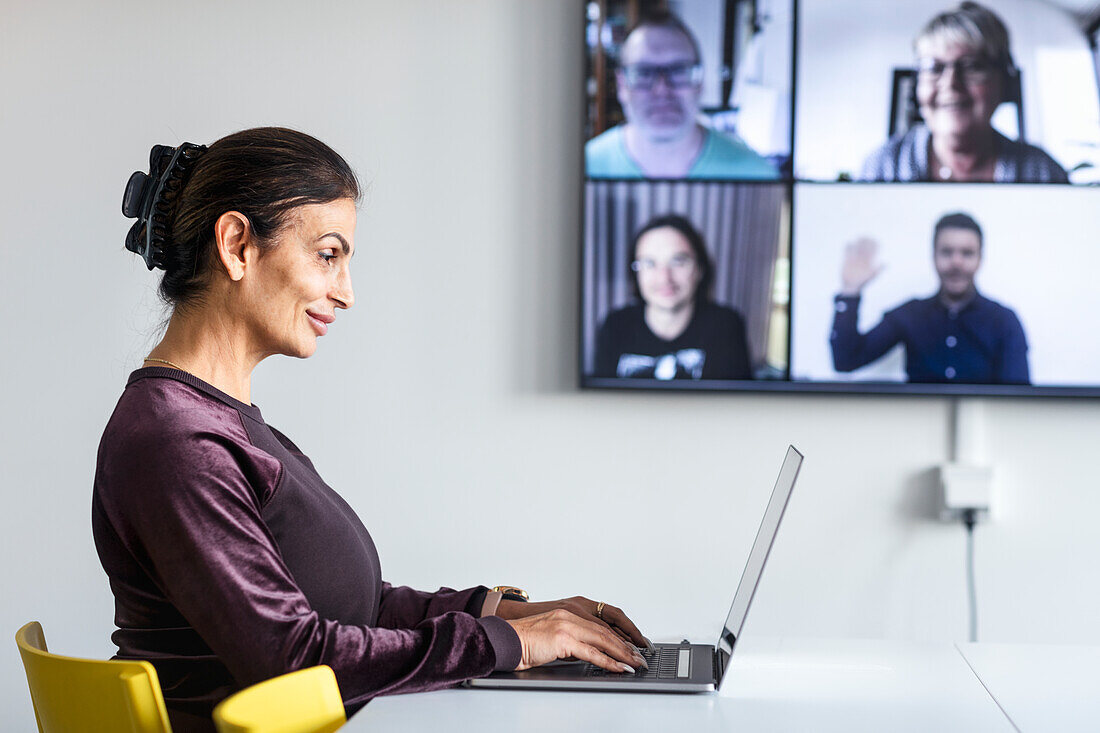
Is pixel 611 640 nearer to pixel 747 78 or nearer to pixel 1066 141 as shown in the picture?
pixel 747 78

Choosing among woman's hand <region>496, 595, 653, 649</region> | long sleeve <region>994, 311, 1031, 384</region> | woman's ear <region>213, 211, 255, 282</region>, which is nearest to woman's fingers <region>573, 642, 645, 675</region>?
A: woman's hand <region>496, 595, 653, 649</region>

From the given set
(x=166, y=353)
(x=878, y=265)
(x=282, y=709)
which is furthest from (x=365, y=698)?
(x=878, y=265)

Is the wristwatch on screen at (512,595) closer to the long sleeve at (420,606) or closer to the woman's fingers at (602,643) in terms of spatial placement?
the long sleeve at (420,606)

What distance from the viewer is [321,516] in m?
1.28

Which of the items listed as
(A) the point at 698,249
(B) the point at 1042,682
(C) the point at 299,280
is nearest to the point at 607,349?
(A) the point at 698,249

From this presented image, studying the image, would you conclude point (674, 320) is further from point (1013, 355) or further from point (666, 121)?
point (1013, 355)

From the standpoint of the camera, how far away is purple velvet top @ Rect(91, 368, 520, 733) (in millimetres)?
1116

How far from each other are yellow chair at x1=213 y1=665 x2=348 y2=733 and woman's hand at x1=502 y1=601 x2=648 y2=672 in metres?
0.23

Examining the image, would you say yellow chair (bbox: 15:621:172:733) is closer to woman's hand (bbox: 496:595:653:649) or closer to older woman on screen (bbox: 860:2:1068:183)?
woman's hand (bbox: 496:595:653:649)

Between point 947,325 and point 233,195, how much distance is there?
149cm

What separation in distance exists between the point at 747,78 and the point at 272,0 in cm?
105

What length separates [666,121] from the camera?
219cm

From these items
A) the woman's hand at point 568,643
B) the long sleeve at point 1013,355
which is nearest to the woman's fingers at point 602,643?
the woman's hand at point 568,643

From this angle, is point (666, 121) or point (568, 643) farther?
point (666, 121)
